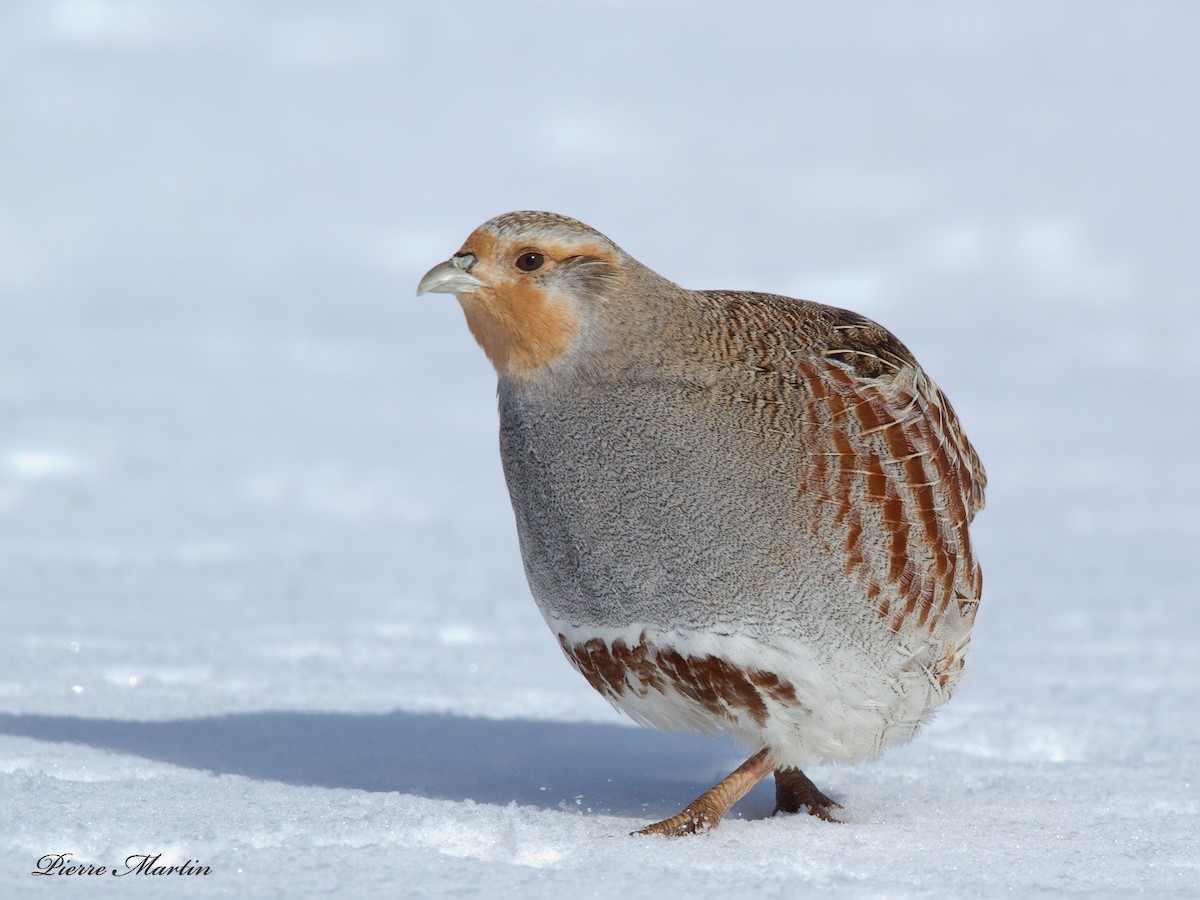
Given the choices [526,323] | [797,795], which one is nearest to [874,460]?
[526,323]

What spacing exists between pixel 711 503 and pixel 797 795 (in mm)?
916

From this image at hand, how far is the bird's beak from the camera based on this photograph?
113 inches

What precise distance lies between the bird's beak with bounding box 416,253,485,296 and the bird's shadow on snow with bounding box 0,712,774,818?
46.8 inches

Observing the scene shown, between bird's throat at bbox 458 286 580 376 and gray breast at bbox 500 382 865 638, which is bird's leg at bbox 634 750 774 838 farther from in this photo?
bird's throat at bbox 458 286 580 376

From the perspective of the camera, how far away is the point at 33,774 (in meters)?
3.04

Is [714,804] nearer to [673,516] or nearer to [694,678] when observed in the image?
[694,678]

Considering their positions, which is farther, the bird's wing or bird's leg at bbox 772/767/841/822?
bird's leg at bbox 772/767/841/822

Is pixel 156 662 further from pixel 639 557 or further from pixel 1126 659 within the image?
pixel 1126 659

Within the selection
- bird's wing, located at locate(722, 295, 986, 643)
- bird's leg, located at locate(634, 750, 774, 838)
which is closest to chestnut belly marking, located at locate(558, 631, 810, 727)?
bird's leg, located at locate(634, 750, 774, 838)

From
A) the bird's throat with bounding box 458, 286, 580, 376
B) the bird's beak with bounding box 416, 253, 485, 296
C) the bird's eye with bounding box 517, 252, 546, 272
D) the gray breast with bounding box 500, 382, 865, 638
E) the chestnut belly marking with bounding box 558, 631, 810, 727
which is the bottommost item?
the chestnut belly marking with bounding box 558, 631, 810, 727

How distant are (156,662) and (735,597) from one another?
2.45m

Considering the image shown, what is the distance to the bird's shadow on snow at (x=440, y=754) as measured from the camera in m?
3.37

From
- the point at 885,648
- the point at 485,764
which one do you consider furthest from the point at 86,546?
the point at 885,648

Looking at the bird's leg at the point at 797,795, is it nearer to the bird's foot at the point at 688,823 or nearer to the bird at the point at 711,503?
the bird at the point at 711,503
